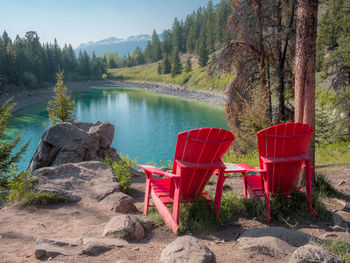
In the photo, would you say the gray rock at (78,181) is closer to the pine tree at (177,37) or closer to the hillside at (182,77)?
the hillside at (182,77)

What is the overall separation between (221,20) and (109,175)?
67.3 metres

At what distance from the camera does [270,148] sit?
2.95 meters

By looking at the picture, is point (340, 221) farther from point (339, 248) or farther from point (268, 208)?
point (339, 248)

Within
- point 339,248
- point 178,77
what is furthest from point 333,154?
point 178,77

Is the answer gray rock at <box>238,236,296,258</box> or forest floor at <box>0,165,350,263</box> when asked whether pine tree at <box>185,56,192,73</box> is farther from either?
gray rock at <box>238,236,296,258</box>

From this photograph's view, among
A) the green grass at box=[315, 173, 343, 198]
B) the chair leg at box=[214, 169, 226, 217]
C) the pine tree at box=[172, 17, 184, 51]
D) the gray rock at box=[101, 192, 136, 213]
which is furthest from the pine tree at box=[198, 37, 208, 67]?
the chair leg at box=[214, 169, 226, 217]

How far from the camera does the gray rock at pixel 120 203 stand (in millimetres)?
3404

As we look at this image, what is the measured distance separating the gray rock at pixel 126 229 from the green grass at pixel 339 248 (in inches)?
59.6

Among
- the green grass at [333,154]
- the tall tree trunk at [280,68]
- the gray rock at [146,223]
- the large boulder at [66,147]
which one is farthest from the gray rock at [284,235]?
the tall tree trunk at [280,68]

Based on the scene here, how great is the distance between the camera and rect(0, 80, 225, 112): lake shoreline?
43.6 metres

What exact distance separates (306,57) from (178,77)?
65.2 metres

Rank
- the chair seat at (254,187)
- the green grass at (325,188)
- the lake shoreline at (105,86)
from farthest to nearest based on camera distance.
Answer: the lake shoreline at (105,86) → the green grass at (325,188) → the chair seat at (254,187)

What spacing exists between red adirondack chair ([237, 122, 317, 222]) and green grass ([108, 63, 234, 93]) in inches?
1611

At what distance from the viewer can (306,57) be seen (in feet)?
12.2
